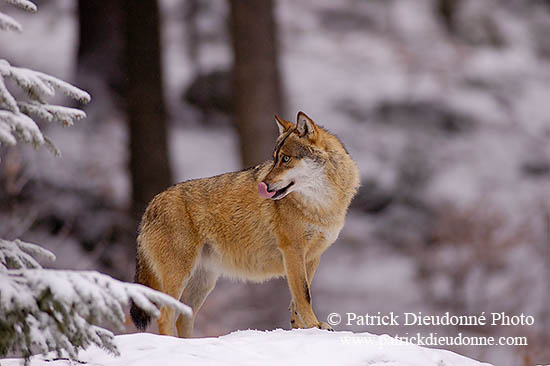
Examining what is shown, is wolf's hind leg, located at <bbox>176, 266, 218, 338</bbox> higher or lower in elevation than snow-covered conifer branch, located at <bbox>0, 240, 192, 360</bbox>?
lower

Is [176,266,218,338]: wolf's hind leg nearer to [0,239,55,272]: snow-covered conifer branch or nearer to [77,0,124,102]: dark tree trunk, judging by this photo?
[0,239,55,272]: snow-covered conifer branch

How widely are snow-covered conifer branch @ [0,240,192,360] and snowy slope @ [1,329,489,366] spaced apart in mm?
687

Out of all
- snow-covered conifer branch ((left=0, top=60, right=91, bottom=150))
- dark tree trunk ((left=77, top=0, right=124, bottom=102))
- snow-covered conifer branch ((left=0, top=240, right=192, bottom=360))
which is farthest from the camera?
dark tree trunk ((left=77, top=0, right=124, bottom=102))

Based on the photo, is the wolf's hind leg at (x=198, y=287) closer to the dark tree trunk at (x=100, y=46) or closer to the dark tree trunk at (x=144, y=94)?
the dark tree trunk at (x=144, y=94)

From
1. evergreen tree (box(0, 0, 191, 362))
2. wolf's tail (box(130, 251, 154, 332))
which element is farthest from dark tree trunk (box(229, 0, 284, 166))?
evergreen tree (box(0, 0, 191, 362))

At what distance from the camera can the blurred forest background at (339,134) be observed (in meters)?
7.80

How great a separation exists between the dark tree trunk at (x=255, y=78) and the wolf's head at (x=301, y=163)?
3086 mm

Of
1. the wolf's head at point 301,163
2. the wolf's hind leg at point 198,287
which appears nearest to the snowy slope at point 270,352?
the wolf's head at point 301,163

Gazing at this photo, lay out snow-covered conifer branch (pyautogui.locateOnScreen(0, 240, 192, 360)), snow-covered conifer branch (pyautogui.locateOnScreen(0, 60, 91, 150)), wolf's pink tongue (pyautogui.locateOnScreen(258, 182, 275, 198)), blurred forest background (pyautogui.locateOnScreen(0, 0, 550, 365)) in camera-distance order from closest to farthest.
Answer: snow-covered conifer branch (pyautogui.locateOnScreen(0, 240, 192, 360))
snow-covered conifer branch (pyautogui.locateOnScreen(0, 60, 91, 150))
wolf's pink tongue (pyautogui.locateOnScreen(258, 182, 275, 198))
blurred forest background (pyautogui.locateOnScreen(0, 0, 550, 365))

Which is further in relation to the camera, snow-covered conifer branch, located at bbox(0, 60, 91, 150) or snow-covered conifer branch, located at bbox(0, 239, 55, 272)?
snow-covered conifer branch, located at bbox(0, 239, 55, 272)

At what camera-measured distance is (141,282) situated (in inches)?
175

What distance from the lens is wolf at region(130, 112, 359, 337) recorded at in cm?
401

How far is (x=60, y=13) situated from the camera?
27.9 ft

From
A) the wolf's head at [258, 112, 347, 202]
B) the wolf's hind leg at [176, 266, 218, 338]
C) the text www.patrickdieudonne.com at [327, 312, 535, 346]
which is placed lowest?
the text www.patrickdieudonne.com at [327, 312, 535, 346]
